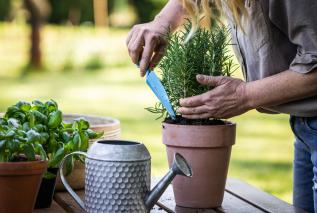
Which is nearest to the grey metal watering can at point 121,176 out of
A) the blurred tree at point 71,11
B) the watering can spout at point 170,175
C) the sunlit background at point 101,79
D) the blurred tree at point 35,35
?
the watering can spout at point 170,175

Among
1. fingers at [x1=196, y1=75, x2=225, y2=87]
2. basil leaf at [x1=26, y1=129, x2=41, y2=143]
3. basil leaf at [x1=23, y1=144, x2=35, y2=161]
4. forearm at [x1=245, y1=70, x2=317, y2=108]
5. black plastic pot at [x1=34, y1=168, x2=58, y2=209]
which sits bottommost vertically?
black plastic pot at [x1=34, y1=168, x2=58, y2=209]

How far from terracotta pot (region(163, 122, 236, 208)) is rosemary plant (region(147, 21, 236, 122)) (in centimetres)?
9

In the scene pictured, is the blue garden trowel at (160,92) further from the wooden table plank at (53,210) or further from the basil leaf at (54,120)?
the wooden table plank at (53,210)

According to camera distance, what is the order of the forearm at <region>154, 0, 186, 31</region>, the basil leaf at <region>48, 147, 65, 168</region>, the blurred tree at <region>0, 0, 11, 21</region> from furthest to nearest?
1. the blurred tree at <region>0, 0, 11, 21</region>
2. the forearm at <region>154, 0, 186, 31</region>
3. the basil leaf at <region>48, 147, 65, 168</region>

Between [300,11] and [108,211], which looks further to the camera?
[300,11]

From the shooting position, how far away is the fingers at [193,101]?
178 cm

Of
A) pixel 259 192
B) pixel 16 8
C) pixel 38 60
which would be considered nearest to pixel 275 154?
pixel 259 192

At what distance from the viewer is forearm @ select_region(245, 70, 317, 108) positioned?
176 centimetres

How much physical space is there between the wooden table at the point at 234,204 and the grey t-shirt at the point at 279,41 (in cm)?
23

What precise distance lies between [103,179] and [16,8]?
13008 millimetres

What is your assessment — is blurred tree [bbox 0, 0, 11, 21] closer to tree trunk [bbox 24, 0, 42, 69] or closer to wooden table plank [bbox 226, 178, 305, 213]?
tree trunk [bbox 24, 0, 42, 69]

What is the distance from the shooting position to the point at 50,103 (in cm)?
181

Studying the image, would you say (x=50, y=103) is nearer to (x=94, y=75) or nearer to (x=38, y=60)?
(x=94, y=75)

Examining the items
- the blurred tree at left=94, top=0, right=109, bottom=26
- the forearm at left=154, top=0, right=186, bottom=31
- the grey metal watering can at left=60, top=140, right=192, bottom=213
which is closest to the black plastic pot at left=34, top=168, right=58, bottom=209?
the grey metal watering can at left=60, top=140, right=192, bottom=213
